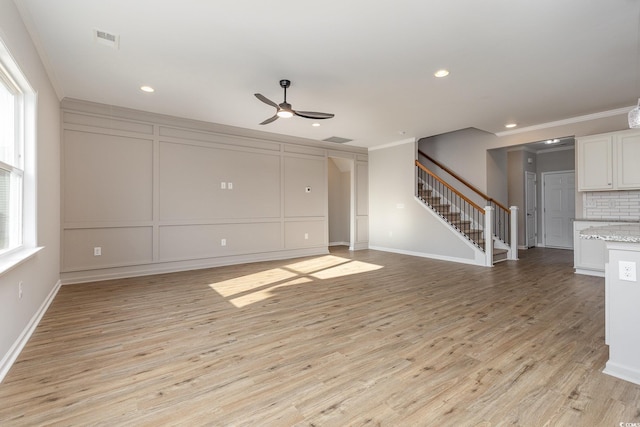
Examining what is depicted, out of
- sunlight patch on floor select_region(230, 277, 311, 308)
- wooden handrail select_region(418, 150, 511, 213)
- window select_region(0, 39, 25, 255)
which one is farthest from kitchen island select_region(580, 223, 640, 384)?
wooden handrail select_region(418, 150, 511, 213)

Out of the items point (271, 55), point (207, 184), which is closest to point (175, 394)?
point (271, 55)

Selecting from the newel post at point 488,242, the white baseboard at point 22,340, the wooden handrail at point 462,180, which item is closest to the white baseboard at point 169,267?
the white baseboard at point 22,340

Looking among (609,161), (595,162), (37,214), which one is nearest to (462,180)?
(595,162)

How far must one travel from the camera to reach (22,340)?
97.7 inches

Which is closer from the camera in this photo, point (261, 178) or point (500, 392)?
point (500, 392)

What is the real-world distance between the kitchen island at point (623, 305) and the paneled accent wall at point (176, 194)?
17.4 ft

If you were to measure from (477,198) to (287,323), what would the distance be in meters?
5.97

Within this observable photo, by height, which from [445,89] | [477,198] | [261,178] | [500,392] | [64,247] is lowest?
[500,392]

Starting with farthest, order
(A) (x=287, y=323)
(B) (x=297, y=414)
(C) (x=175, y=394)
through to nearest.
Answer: (A) (x=287, y=323)
(C) (x=175, y=394)
(B) (x=297, y=414)

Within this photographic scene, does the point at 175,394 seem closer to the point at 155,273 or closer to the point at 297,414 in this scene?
the point at 297,414

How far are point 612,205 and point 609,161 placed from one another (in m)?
0.80

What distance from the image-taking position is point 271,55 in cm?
317

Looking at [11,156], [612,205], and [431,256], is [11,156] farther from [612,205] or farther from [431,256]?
[612,205]

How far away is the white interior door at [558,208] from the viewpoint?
25.9 ft
